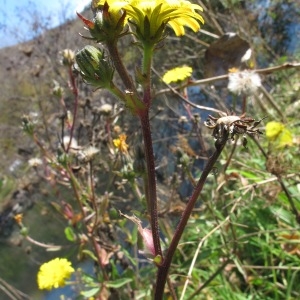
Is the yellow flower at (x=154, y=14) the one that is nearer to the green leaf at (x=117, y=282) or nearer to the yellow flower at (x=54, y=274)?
the green leaf at (x=117, y=282)

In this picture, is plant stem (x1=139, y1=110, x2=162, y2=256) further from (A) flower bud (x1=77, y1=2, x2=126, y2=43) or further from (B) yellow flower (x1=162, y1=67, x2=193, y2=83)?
(B) yellow flower (x1=162, y1=67, x2=193, y2=83)

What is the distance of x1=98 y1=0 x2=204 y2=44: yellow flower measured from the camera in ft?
1.49

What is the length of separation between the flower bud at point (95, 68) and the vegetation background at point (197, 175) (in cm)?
32

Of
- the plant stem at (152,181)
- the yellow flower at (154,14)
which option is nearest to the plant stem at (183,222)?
the plant stem at (152,181)

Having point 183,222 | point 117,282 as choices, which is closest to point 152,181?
point 183,222

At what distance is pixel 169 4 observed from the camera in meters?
0.44

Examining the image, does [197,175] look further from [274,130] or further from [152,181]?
[152,181]

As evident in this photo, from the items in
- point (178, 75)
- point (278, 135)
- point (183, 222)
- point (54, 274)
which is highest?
point (178, 75)

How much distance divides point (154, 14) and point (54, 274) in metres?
1.07

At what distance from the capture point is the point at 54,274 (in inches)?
52.5

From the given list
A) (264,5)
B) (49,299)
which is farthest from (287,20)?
(49,299)

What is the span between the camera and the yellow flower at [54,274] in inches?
51.6

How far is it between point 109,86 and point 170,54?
4.55 meters

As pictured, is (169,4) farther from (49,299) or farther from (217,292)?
(49,299)
